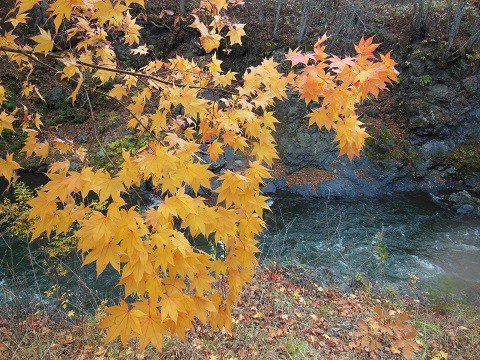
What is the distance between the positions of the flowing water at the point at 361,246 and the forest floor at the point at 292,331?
733 mm

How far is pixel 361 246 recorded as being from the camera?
6867 mm

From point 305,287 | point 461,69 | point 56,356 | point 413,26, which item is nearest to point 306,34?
point 413,26

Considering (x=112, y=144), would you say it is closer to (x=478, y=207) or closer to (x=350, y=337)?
(x=350, y=337)

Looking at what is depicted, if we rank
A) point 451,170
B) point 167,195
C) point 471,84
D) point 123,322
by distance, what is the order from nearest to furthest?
point 123,322, point 167,195, point 451,170, point 471,84

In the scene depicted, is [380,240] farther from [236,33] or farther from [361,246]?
[236,33]

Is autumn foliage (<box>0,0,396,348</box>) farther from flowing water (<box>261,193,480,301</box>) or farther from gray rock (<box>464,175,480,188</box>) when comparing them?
gray rock (<box>464,175,480,188</box>)

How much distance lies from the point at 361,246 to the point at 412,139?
5620mm

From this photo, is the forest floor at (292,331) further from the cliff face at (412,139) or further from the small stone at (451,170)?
the small stone at (451,170)

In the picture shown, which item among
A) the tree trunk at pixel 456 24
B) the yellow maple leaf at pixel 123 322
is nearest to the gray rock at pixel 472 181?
the tree trunk at pixel 456 24

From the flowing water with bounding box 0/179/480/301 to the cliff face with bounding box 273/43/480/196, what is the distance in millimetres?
772

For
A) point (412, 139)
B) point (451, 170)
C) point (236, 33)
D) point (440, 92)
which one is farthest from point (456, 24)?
point (236, 33)

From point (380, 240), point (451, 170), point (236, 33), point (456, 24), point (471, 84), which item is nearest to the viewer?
point (236, 33)

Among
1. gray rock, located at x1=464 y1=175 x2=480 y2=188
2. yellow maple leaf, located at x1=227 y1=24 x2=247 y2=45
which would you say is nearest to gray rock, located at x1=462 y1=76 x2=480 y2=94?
gray rock, located at x1=464 y1=175 x2=480 y2=188

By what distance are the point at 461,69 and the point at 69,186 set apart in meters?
12.8
